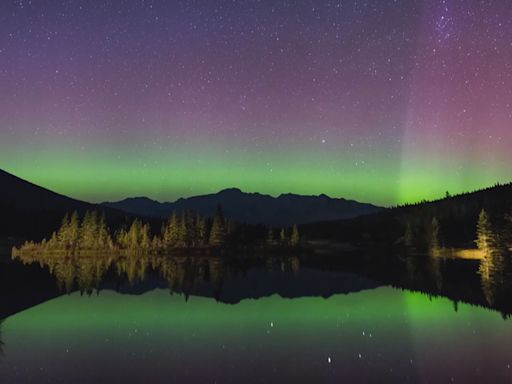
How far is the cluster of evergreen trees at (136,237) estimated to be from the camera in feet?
383

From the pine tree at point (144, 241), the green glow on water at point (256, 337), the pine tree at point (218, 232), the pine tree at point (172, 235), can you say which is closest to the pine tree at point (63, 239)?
the pine tree at point (144, 241)

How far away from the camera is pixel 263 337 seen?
26.7 m

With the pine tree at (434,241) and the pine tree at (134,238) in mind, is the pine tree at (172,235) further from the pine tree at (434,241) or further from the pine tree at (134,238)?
the pine tree at (434,241)

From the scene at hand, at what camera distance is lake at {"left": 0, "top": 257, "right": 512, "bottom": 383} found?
19.7 m

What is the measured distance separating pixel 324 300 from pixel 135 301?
52.0 ft

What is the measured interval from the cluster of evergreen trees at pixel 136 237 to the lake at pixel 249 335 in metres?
69.2

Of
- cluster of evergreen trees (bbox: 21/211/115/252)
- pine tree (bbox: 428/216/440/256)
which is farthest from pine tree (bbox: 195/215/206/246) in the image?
pine tree (bbox: 428/216/440/256)

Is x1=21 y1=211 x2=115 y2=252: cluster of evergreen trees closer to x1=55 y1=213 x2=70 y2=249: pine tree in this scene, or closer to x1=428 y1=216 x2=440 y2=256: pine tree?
x1=55 y1=213 x2=70 y2=249: pine tree

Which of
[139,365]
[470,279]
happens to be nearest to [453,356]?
[139,365]

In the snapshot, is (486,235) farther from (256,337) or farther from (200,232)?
(256,337)

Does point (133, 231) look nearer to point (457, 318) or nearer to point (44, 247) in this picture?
point (44, 247)

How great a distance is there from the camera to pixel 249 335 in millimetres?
27344

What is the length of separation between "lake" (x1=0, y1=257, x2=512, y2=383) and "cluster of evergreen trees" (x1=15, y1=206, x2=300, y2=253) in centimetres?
6920

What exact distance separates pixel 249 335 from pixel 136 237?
326 feet
